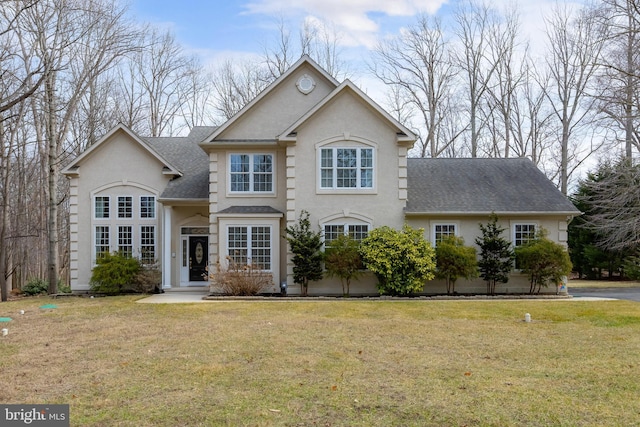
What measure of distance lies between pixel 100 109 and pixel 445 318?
983 inches

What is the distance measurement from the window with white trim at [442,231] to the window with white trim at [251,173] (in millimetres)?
6192

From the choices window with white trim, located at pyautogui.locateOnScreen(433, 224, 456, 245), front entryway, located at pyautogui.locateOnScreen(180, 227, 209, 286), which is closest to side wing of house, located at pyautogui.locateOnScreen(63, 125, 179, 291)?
front entryway, located at pyautogui.locateOnScreen(180, 227, 209, 286)

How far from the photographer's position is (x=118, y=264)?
61.9 ft

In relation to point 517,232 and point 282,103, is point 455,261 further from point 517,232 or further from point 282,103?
point 282,103

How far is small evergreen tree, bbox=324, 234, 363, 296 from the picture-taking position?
17.3 metres

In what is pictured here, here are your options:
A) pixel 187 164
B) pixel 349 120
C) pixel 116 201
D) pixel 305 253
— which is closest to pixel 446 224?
pixel 349 120

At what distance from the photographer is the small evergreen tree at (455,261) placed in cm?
1747

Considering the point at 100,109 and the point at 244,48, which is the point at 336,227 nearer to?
the point at 100,109

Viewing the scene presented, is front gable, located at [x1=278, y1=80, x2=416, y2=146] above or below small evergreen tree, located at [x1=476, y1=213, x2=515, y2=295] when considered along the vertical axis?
above

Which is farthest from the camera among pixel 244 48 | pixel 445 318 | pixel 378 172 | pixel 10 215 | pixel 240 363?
pixel 244 48

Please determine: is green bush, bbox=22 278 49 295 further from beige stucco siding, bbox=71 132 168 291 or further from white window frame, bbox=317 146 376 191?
white window frame, bbox=317 146 376 191

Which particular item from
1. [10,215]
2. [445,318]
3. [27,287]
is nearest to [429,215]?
[445,318]

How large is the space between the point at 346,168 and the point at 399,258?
12.2 feet

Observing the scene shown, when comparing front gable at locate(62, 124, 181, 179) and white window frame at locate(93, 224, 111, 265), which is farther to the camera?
front gable at locate(62, 124, 181, 179)
